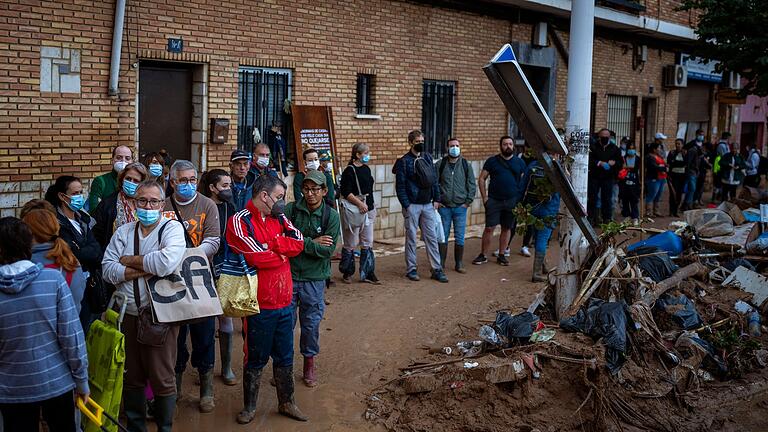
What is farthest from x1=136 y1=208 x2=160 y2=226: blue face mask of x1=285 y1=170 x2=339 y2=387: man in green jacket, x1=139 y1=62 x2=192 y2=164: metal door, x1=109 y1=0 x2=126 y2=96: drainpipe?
x1=139 y1=62 x2=192 y2=164: metal door

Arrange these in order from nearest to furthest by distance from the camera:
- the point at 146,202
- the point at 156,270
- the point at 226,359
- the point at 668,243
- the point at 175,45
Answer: the point at 156,270 < the point at 146,202 < the point at 226,359 < the point at 668,243 < the point at 175,45

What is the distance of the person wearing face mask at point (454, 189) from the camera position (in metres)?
10.9

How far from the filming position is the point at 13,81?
30.0 ft

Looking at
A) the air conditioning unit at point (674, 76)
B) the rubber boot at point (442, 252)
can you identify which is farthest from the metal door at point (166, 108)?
the air conditioning unit at point (674, 76)

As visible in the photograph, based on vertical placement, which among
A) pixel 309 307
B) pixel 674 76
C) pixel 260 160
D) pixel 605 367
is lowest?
pixel 605 367

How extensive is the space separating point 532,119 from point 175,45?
557 cm

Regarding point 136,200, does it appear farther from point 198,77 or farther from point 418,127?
point 418,127

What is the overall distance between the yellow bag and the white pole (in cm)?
335

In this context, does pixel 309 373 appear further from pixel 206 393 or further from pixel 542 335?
pixel 542 335

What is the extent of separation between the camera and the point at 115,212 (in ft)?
21.3

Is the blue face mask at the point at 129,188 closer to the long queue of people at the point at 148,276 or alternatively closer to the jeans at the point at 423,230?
the long queue of people at the point at 148,276

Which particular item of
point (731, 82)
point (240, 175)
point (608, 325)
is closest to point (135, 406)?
point (240, 175)

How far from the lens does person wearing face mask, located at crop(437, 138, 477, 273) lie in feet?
35.7

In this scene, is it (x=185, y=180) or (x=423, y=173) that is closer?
(x=185, y=180)
